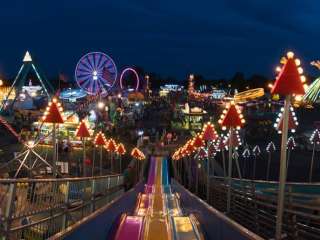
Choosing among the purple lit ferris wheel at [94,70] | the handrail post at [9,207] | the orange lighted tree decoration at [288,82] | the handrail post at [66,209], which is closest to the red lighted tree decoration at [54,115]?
the handrail post at [66,209]

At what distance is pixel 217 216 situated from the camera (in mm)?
12188

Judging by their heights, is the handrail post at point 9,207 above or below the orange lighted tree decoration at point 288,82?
below

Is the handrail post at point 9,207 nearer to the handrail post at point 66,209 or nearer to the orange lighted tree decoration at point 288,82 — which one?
the orange lighted tree decoration at point 288,82

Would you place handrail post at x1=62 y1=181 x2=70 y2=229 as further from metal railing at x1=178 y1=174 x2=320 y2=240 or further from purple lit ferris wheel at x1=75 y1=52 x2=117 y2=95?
purple lit ferris wheel at x1=75 y1=52 x2=117 y2=95

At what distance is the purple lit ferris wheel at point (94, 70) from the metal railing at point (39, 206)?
38.9 metres

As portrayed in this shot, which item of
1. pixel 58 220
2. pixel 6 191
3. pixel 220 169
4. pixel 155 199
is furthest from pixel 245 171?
pixel 6 191

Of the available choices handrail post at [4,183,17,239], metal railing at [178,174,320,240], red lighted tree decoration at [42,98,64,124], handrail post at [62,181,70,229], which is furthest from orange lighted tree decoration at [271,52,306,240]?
red lighted tree decoration at [42,98,64,124]

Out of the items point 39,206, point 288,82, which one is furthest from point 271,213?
point 39,206

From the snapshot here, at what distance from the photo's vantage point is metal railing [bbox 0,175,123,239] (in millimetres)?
8758

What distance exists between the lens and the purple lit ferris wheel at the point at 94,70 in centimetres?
5609

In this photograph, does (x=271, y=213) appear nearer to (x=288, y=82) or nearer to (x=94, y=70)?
(x=288, y=82)

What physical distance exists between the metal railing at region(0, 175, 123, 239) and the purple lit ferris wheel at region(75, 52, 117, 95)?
38.9 meters

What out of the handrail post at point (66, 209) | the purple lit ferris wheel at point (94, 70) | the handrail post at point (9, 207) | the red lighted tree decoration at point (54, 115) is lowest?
the handrail post at point (66, 209)

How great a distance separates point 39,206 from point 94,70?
1803 inches
